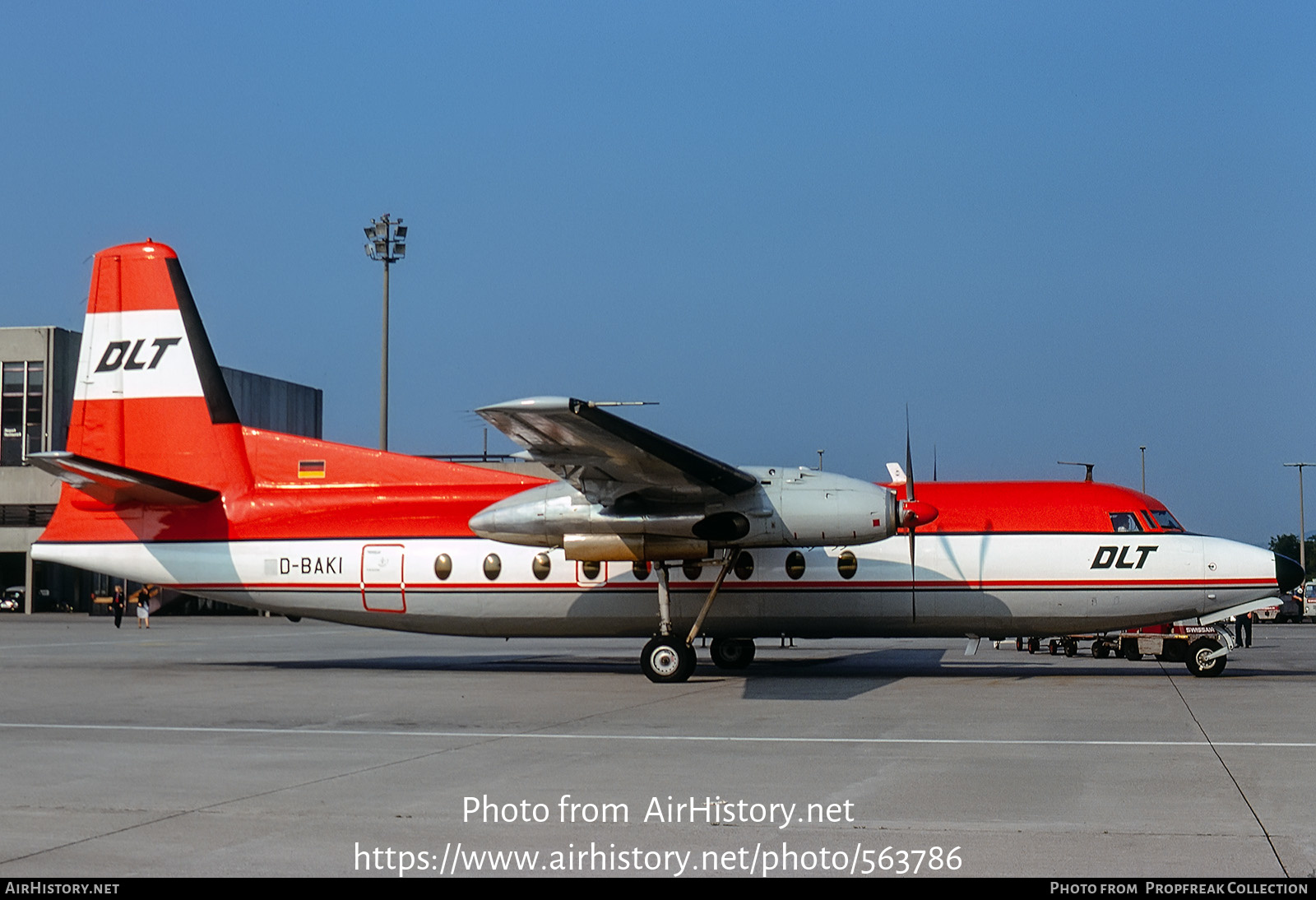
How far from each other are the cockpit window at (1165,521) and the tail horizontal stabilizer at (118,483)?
15.3 meters

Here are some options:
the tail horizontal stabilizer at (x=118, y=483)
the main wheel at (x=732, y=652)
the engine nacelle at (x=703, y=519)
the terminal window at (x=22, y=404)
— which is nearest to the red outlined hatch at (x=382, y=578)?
the engine nacelle at (x=703, y=519)

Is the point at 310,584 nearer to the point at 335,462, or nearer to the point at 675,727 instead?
the point at 335,462

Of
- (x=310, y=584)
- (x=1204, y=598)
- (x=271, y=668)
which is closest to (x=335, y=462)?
(x=310, y=584)

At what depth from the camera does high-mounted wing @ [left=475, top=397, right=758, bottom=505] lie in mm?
14609

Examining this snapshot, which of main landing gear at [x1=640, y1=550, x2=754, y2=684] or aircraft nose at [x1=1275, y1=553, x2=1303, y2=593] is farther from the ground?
aircraft nose at [x1=1275, y1=553, x2=1303, y2=593]

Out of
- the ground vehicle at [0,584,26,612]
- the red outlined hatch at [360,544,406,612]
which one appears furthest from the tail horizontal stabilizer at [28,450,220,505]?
the ground vehicle at [0,584,26,612]

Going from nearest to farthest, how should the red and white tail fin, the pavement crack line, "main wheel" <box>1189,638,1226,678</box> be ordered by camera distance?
the pavement crack line < "main wheel" <box>1189,638,1226,678</box> < the red and white tail fin

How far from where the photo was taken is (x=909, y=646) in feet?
104

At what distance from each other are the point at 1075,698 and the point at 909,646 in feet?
50.7

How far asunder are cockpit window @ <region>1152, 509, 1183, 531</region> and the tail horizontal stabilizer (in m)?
15.3

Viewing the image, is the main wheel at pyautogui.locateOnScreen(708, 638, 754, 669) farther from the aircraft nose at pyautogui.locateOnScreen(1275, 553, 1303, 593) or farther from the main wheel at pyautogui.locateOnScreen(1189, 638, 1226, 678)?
the aircraft nose at pyautogui.locateOnScreen(1275, 553, 1303, 593)

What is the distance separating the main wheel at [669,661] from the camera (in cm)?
1822

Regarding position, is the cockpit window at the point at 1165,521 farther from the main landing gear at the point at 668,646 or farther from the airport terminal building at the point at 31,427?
the airport terminal building at the point at 31,427

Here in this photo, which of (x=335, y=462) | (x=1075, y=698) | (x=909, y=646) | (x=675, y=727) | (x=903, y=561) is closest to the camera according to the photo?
(x=675, y=727)
